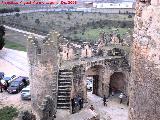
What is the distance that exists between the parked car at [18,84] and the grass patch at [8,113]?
3122 mm

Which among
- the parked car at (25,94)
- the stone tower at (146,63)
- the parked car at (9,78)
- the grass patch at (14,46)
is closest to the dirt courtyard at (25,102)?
the parked car at (25,94)

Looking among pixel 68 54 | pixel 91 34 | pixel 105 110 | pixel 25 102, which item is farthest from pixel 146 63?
pixel 91 34

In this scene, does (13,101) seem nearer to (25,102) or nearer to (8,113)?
(25,102)

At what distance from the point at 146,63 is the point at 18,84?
25.5 metres

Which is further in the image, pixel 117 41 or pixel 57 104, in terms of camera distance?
pixel 117 41

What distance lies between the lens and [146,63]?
30.0ft

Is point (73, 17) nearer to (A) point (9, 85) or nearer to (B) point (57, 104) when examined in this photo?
(A) point (9, 85)

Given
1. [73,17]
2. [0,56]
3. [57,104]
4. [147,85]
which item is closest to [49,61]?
[57,104]

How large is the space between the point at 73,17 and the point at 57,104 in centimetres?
4372

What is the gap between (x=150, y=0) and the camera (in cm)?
874

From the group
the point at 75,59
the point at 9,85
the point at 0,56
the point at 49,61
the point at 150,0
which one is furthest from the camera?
the point at 0,56

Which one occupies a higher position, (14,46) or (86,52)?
(86,52)

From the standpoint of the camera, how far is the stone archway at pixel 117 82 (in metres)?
27.9

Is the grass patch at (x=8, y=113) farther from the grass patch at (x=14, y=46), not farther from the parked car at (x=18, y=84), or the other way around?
the grass patch at (x=14, y=46)
